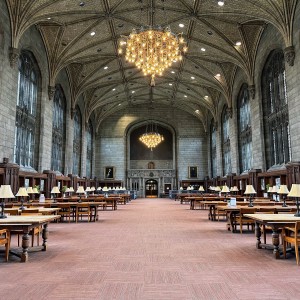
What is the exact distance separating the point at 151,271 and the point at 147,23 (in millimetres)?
16854

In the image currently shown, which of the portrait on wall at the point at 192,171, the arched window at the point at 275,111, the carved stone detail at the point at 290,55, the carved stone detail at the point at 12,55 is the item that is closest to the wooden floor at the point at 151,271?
the carved stone detail at the point at 12,55

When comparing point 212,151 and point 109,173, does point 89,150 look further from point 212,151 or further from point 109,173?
point 212,151

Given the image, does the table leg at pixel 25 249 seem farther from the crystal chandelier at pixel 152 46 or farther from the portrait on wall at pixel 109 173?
the portrait on wall at pixel 109 173

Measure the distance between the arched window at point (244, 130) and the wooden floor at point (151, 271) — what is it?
15690mm

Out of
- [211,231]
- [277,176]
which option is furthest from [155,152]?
[211,231]

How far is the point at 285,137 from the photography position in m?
16.9

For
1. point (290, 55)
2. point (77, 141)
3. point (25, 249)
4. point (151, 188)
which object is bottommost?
point (25, 249)

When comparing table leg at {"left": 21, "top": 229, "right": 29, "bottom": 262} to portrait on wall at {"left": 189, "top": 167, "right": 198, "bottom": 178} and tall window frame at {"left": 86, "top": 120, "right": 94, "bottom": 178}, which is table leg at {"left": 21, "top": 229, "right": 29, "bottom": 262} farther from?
portrait on wall at {"left": 189, "top": 167, "right": 198, "bottom": 178}

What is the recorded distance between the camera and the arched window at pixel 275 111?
1675cm

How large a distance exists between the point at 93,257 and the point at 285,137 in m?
14.1

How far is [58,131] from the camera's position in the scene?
23078 mm

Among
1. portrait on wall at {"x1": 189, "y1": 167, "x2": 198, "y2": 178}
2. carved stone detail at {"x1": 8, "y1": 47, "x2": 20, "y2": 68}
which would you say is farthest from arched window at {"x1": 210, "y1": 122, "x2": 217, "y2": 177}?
carved stone detail at {"x1": 8, "y1": 47, "x2": 20, "y2": 68}

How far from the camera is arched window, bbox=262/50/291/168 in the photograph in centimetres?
1675

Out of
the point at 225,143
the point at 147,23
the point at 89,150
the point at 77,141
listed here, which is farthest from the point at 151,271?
the point at 89,150
